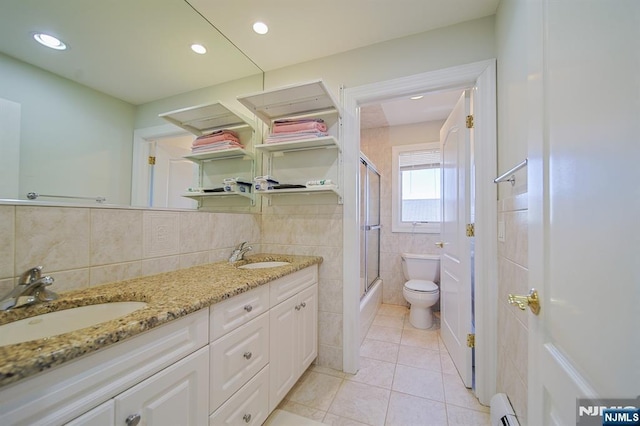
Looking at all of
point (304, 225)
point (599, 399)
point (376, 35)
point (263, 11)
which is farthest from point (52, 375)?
point (376, 35)

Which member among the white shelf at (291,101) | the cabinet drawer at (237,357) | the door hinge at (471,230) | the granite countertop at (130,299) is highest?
the white shelf at (291,101)

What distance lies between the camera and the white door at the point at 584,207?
35 cm

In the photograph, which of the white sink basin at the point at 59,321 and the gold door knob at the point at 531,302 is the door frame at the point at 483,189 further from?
the white sink basin at the point at 59,321

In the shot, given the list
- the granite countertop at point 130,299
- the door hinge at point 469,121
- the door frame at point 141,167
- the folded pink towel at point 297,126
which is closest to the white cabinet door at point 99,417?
the granite countertop at point 130,299

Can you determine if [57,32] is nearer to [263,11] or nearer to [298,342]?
[263,11]

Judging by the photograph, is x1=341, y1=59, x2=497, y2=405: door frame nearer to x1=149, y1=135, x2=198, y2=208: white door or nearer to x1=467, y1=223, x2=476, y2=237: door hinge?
x1=467, y1=223, x2=476, y2=237: door hinge

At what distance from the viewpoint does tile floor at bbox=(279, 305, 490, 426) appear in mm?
1369

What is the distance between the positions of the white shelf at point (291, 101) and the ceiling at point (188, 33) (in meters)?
0.30

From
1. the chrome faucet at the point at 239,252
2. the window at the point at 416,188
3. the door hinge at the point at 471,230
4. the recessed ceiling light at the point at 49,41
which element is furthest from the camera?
the window at the point at 416,188

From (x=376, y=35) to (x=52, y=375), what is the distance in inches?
88.2

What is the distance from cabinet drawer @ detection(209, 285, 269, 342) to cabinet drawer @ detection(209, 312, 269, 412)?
29 millimetres

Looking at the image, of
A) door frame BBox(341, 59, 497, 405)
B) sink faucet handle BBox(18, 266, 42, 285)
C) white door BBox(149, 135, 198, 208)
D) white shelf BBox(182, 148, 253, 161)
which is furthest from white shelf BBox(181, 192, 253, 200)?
door frame BBox(341, 59, 497, 405)

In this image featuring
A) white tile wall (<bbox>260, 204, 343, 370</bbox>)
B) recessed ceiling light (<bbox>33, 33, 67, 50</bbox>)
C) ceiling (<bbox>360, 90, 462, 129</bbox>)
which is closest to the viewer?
recessed ceiling light (<bbox>33, 33, 67, 50</bbox>)

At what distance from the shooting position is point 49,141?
900 mm
